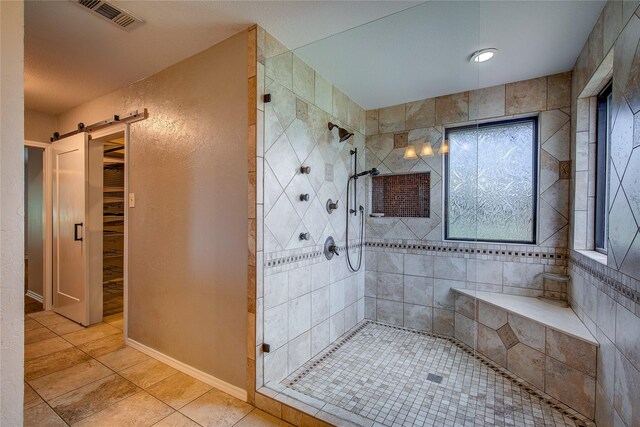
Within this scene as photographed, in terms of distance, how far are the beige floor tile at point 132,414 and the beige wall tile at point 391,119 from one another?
2733 millimetres

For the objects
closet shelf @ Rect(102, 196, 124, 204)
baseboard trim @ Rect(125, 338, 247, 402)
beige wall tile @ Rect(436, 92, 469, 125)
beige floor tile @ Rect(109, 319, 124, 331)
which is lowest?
beige floor tile @ Rect(109, 319, 124, 331)

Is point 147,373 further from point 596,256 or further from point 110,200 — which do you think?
point 596,256

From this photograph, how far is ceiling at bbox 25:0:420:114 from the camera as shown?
5.09 ft

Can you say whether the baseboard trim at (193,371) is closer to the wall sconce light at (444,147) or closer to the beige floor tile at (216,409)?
the beige floor tile at (216,409)

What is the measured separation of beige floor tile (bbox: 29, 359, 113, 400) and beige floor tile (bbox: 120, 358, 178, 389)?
0.50 ft

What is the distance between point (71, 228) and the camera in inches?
116

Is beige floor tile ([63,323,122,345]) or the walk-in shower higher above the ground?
the walk-in shower

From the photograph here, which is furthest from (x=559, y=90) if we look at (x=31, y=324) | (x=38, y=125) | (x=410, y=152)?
(x=31, y=324)

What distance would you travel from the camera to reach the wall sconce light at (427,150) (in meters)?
2.54

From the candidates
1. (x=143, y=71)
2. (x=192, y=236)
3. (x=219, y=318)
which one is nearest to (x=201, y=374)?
Result: (x=219, y=318)

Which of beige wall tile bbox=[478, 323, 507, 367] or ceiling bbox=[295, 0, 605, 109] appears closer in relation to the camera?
ceiling bbox=[295, 0, 605, 109]

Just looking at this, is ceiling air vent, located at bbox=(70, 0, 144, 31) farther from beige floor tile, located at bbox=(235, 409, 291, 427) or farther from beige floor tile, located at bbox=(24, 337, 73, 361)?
beige floor tile, located at bbox=(24, 337, 73, 361)

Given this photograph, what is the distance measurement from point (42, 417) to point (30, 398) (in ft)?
0.89

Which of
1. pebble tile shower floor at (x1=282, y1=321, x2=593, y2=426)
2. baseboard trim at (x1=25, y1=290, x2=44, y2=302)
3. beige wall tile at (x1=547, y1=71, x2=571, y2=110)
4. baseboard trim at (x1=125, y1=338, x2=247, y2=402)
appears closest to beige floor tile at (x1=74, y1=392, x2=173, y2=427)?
baseboard trim at (x1=125, y1=338, x2=247, y2=402)
